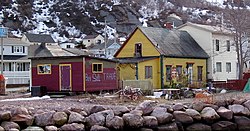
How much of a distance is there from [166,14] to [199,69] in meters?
86.6

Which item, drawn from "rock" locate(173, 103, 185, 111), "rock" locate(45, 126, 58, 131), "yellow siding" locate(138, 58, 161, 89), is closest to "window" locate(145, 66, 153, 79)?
"yellow siding" locate(138, 58, 161, 89)

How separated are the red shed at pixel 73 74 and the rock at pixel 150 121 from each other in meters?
13.2

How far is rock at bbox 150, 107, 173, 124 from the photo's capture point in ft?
53.5

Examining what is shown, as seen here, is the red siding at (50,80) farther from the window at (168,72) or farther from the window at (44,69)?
the window at (168,72)

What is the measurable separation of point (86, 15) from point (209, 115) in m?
104

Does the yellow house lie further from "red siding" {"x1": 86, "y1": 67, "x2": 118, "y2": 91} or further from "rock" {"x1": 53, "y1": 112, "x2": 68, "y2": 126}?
"rock" {"x1": 53, "y1": 112, "x2": 68, "y2": 126}

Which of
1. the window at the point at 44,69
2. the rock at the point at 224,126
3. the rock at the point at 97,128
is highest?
the window at the point at 44,69

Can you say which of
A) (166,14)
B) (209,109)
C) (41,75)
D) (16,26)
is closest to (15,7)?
(16,26)

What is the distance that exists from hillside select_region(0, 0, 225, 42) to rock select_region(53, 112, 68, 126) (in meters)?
85.2

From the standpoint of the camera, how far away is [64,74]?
96.9 ft

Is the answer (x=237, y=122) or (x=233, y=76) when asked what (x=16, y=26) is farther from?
(x=237, y=122)

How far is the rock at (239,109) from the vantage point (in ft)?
59.3

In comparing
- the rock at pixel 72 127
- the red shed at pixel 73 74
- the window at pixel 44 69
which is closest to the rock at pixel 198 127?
the rock at pixel 72 127

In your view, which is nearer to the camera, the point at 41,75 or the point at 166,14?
the point at 41,75
